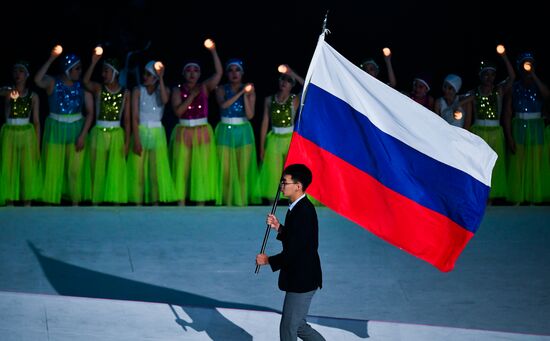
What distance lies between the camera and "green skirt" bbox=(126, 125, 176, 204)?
11156mm

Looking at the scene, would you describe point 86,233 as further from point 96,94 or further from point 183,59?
point 183,59

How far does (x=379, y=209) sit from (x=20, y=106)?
6.11 m

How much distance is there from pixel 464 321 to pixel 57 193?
557cm

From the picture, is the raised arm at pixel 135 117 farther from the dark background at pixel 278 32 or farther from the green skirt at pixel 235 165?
the dark background at pixel 278 32

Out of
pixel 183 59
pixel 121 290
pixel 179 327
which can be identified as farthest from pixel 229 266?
pixel 183 59

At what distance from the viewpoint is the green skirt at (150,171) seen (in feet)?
36.6

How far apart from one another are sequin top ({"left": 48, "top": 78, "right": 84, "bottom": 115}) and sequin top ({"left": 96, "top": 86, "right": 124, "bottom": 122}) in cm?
22

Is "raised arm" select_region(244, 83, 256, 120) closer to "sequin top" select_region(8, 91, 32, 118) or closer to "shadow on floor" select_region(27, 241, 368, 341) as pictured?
"sequin top" select_region(8, 91, 32, 118)

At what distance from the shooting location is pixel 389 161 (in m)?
5.82

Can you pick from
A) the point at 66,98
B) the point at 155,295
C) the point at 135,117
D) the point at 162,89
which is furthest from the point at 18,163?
the point at 155,295

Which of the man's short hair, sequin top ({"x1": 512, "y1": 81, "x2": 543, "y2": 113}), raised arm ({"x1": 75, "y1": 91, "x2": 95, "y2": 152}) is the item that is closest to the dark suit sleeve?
the man's short hair

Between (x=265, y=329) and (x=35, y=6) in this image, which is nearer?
(x=265, y=329)

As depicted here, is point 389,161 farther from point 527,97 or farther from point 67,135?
point 67,135

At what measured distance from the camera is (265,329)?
6438 mm
